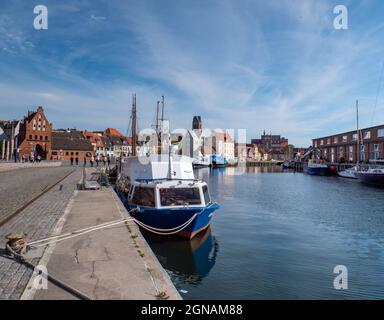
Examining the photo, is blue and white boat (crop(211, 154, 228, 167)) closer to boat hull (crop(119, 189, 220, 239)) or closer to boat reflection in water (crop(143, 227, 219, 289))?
boat reflection in water (crop(143, 227, 219, 289))

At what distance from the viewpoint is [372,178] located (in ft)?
207

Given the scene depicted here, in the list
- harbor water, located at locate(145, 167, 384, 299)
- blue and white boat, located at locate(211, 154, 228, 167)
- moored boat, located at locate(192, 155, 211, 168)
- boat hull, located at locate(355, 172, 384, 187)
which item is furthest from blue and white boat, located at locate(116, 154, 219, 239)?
blue and white boat, located at locate(211, 154, 228, 167)

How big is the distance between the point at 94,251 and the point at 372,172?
6650 centimetres

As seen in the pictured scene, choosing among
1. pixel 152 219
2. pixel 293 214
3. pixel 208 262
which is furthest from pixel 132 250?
pixel 293 214

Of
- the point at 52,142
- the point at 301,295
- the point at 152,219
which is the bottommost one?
the point at 301,295

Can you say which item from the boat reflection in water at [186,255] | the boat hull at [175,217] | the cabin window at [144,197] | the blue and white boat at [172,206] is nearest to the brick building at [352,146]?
the blue and white boat at [172,206]

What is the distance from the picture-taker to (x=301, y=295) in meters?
11.8

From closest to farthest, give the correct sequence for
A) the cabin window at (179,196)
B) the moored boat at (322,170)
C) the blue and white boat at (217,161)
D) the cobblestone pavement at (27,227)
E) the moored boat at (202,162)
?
the cobblestone pavement at (27,227)
the cabin window at (179,196)
the moored boat at (322,170)
the moored boat at (202,162)
the blue and white boat at (217,161)

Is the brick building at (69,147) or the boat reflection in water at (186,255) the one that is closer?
the boat reflection in water at (186,255)

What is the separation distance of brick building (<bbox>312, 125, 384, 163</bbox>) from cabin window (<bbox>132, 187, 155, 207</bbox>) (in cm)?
7573

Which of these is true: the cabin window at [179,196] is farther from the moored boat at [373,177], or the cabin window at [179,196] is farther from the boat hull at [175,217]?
the moored boat at [373,177]

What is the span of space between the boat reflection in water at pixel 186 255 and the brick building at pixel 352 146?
75223 mm

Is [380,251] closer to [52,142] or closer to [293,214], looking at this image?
[293,214]

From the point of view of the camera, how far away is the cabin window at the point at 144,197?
1870cm
